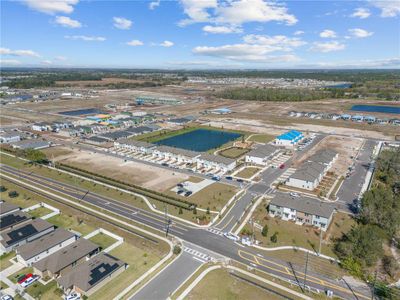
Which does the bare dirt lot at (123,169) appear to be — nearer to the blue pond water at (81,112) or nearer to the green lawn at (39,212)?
the green lawn at (39,212)

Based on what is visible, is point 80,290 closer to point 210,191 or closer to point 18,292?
point 18,292

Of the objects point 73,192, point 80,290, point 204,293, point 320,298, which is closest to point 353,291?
point 320,298

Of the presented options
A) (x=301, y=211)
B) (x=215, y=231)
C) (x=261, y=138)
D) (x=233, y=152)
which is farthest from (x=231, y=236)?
(x=261, y=138)

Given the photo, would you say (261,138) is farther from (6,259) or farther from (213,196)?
(6,259)

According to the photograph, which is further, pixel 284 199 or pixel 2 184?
pixel 2 184

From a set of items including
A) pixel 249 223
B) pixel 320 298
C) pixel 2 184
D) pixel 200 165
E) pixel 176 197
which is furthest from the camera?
pixel 200 165
